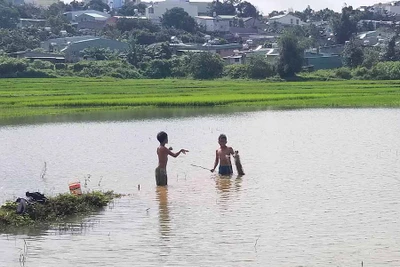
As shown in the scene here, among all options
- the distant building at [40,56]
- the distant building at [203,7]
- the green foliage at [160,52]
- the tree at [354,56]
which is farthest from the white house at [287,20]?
the distant building at [40,56]

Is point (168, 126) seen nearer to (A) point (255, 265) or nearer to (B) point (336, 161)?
(B) point (336, 161)

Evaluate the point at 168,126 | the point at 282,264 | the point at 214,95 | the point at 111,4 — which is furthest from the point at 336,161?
the point at 111,4

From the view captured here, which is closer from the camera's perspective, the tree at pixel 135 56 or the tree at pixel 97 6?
the tree at pixel 135 56

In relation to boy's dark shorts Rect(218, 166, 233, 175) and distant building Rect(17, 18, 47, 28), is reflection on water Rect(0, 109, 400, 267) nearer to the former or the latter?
boy's dark shorts Rect(218, 166, 233, 175)

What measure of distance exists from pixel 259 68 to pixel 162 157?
39.8 metres

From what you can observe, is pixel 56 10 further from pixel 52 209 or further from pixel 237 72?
pixel 52 209

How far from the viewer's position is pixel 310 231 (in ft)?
30.9

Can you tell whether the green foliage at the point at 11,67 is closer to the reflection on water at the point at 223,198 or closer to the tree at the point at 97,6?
the reflection on water at the point at 223,198

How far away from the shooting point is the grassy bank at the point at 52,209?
32.1 ft

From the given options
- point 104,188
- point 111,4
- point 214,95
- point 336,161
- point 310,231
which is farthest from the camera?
point 111,4

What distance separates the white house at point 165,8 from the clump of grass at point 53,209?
92.8 meters

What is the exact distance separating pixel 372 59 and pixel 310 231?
1746 inches

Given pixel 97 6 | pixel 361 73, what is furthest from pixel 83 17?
pixel 361 73

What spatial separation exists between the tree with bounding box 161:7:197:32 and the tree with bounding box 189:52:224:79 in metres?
36.4
